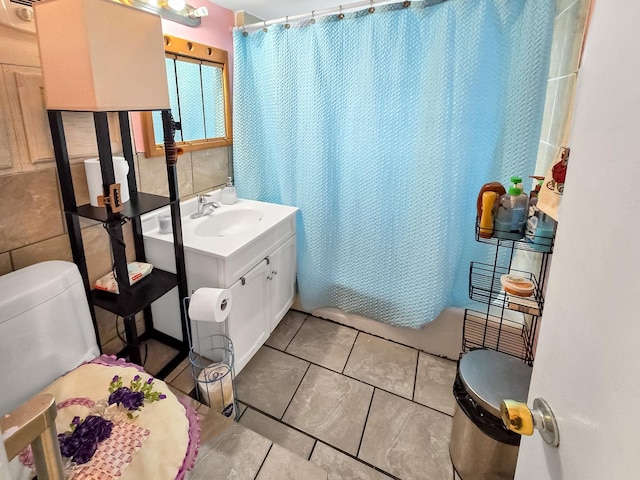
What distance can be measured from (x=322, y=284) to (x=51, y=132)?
1.52m

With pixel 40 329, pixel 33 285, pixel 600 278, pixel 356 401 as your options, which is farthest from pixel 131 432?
pixel 600 278

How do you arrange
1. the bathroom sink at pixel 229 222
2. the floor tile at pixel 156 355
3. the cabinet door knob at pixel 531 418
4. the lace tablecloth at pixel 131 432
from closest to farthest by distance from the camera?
the cabinet door knob at pixel 531 418 < the lace tablecloth at pixel 131 432 < the floor tile at pixel 156 355 < the bathroom sink at pixel 229 222

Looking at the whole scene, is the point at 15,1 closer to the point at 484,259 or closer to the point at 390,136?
the point at 390,136

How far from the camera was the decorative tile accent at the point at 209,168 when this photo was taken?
6.50 feet

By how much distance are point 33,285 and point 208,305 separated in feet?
1.80

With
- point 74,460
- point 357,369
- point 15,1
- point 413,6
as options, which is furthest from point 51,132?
point 357,369

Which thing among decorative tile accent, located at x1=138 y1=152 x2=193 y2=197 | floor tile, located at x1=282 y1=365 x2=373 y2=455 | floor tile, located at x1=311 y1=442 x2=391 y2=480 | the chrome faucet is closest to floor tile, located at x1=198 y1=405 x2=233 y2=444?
floor tile, located at x1=282 y1=365 x2=373 y2=455

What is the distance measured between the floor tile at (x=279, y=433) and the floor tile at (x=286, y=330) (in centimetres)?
49

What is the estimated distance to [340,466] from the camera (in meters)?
1.38

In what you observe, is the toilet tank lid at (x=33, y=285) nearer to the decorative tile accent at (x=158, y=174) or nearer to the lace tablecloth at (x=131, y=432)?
the lace tablecloth at (x=131, y=432)

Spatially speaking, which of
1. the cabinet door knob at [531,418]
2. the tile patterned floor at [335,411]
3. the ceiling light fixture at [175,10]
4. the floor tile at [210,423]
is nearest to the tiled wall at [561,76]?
the cabinet door knob at [531,418]

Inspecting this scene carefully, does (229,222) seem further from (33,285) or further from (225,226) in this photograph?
(33,285)

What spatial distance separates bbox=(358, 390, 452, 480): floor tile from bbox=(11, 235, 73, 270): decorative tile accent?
147cm

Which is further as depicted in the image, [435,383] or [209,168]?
[209,168]
